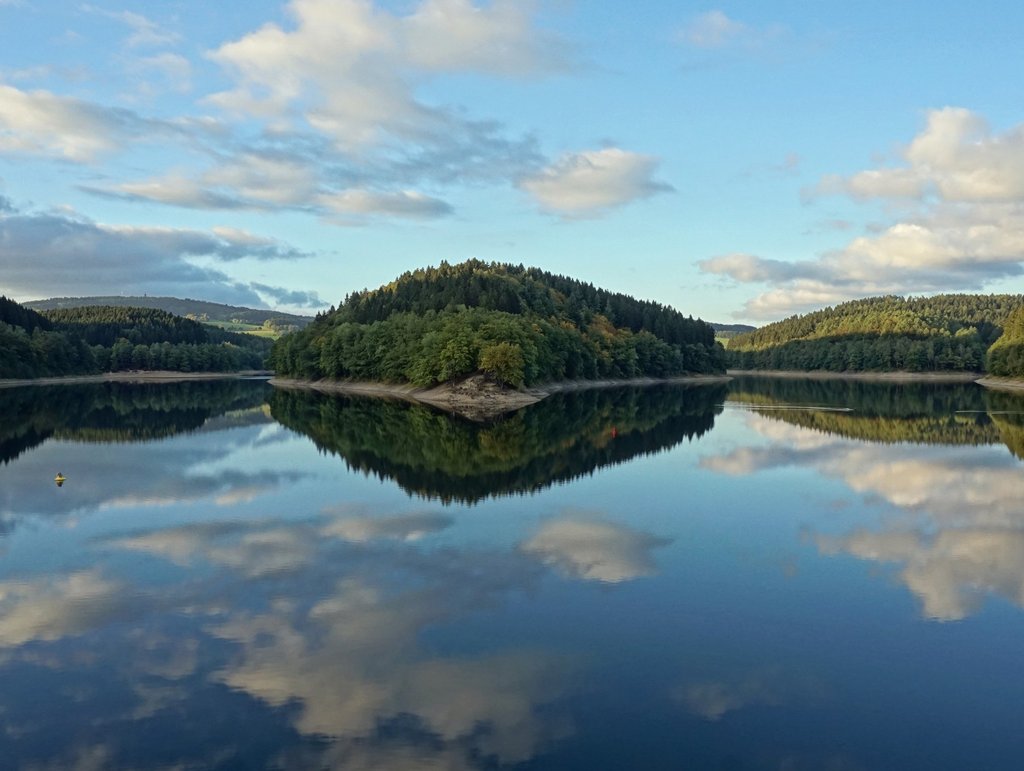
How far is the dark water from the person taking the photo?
21188mm

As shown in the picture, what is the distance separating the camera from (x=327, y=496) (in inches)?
2213

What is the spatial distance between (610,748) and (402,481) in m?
43.3

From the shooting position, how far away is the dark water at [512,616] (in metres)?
21.2

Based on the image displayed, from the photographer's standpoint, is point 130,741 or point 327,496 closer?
point 130,741

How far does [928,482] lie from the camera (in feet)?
201

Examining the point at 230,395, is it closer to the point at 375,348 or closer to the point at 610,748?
the point at 375,348

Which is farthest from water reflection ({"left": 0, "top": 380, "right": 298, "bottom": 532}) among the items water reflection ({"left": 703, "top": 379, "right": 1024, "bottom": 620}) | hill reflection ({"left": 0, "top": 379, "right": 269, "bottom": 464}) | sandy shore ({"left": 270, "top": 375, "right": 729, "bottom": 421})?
water reflection ({"left": 703, "top": 379, "right": 1024, "bottom": 620})

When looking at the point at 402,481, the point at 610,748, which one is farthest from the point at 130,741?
the point at 402,481

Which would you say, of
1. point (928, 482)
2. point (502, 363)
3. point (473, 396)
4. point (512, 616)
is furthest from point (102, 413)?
point (928, 482)

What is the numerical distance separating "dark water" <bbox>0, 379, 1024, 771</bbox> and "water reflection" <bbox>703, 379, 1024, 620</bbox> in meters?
0.36

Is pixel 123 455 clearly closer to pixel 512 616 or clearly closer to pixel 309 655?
pixel 309 655

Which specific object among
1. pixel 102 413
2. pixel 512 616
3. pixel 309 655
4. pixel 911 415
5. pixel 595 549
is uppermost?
pixel 911 415

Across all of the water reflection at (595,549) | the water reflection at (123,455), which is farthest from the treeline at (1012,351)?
the water reflection at (595,549)

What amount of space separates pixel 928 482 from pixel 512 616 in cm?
4565
